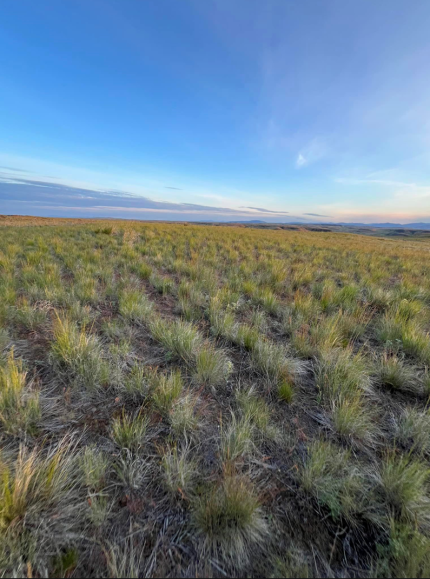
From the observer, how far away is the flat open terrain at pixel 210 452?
1110 millimetres

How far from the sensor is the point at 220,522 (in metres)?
1.19

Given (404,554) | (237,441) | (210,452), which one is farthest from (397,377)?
(210,452)

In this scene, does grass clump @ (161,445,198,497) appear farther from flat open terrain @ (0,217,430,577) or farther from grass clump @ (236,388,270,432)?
grass clump @ (236,388,270,432)

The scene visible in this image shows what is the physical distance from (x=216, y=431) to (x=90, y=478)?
0.87m

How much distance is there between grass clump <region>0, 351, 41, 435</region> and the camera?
5.29 ft

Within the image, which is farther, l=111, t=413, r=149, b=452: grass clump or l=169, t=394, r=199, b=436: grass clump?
l=169, t=394, r=199, b=436: grass clump

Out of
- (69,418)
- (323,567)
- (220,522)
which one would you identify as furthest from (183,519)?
(69,418)

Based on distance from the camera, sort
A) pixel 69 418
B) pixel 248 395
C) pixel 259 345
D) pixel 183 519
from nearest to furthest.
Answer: pixel 183 519, pixel 69 418, pixel 248 395, pixel 259 345

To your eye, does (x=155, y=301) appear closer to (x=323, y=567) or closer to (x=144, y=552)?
(x=144, y=552)

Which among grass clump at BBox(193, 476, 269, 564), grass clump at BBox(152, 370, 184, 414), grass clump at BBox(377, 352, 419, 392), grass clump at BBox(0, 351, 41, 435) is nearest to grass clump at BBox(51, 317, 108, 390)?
grass clump at BBox(0, 351, 41, 435)

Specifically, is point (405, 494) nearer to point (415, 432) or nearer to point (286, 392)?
point (415, 432)

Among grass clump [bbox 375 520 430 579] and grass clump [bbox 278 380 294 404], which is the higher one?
grass clump [bbox 375 520 430 579]

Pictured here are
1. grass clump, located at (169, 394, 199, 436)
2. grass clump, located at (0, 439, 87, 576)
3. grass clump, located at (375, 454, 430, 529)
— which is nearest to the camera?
grass clump, located at (0, 439, 87, 576)

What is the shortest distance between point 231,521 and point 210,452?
0.44m
